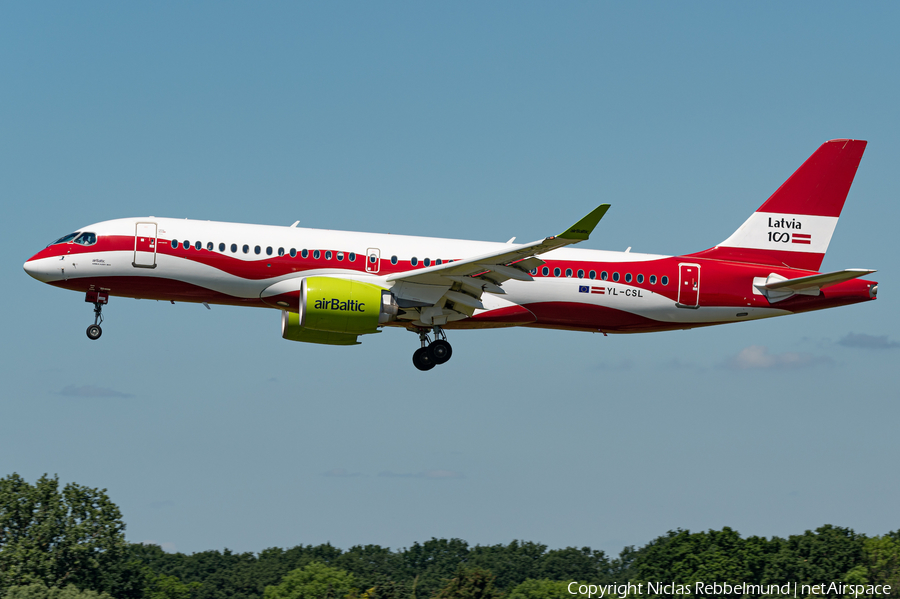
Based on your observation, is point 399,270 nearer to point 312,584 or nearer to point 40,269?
point 40,269

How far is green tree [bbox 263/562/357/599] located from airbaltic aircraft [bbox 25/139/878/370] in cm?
6571

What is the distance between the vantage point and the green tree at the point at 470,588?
49281 mm

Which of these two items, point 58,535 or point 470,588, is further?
point 58,535

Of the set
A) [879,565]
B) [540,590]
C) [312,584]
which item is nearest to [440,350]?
[879,565]

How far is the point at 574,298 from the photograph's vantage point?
34.2m

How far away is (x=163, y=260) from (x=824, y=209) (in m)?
24.6

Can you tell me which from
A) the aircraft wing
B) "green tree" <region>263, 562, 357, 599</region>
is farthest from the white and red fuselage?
"green tree" <region>263, 562, 357, 599</region>

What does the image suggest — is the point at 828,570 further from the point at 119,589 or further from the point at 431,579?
the point at 119,589

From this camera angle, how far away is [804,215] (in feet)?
125

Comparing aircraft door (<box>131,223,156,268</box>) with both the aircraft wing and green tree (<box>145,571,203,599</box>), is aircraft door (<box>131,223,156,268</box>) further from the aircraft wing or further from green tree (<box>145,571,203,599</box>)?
green tree (<box>145,571,203,599</box>)

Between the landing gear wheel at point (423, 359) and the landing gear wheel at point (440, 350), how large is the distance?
0.46ft

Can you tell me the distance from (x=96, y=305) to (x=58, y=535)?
40075mm

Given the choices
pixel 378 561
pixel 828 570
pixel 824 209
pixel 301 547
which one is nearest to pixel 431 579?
pixel 378 561

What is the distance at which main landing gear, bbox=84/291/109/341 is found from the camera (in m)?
33.0
